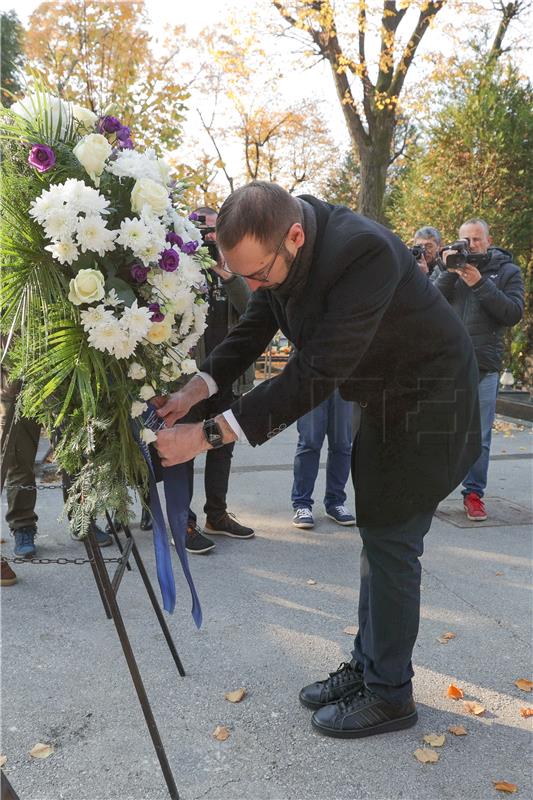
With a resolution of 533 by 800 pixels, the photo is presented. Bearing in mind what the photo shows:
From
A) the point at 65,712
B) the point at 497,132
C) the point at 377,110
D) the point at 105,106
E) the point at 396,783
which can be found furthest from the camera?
the point at 377,110

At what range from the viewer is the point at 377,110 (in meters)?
11.9

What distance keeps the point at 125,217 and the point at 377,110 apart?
11165 mm

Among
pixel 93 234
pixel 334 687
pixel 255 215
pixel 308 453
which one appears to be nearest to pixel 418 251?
pixel 308 453

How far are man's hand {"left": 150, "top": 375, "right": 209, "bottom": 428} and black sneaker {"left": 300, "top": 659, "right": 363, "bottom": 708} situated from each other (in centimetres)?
118

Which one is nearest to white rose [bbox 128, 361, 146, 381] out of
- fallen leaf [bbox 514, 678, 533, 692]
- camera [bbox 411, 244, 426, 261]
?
fallen leaf [bbox 514, 678, 533, 692]

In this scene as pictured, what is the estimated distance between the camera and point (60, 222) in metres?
1.81

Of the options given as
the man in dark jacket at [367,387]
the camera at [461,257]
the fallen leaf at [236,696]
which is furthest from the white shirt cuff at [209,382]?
the camera at [461,257]

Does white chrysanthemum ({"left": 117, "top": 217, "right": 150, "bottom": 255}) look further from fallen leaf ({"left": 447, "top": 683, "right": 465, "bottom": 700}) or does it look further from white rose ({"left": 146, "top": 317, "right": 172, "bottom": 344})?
fallen leaf ({"left": 447, "top": 683, "right": 465, "bottom": 700})

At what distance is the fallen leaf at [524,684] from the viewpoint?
8.91ft

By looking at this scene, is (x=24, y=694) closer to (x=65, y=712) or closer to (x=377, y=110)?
(x=65, y=712)

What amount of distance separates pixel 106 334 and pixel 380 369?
93cm

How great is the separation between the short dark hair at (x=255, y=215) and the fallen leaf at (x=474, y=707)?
191 cm

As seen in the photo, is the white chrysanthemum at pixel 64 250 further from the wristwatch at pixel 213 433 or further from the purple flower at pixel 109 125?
the wristwatch at pixel 213 433

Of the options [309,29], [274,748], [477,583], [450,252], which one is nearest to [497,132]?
[309,29]
